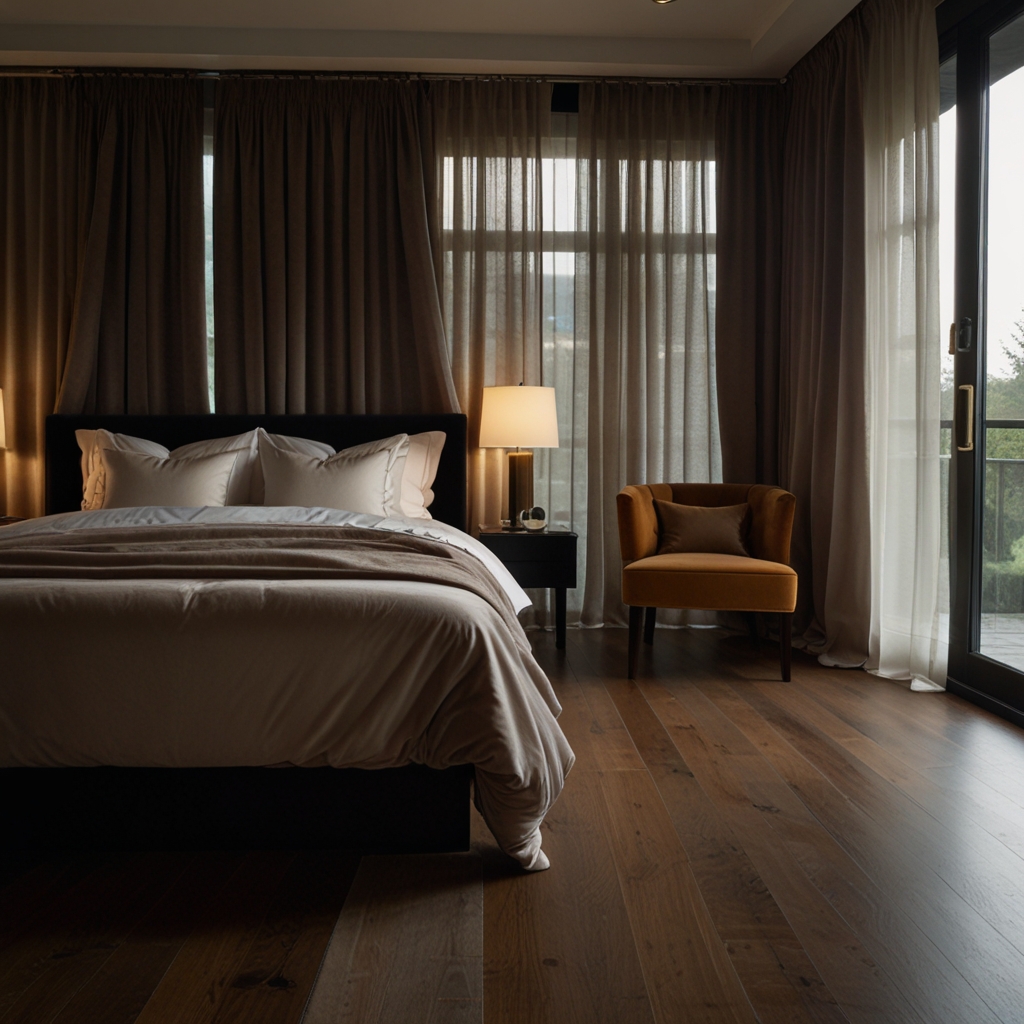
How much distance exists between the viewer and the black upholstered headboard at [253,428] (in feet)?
13.7

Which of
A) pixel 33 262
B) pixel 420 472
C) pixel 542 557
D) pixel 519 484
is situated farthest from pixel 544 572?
pixel 33 262

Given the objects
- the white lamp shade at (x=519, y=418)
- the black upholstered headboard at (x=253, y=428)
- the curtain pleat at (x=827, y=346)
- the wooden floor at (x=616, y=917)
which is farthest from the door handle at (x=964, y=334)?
the black upholstered headboard at (x=253, y=428)

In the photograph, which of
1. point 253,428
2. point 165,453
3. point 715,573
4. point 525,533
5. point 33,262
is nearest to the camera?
point 715,573

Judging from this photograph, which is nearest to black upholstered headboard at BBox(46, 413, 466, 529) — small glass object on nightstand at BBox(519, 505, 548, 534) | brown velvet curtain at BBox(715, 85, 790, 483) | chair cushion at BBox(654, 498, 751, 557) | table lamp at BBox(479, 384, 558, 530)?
table lamp at BBox(479, 384, 558, 530)

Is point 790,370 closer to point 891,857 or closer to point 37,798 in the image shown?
point 891,857

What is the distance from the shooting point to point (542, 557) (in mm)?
4090

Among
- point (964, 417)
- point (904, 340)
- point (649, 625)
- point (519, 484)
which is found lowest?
point (649, 625)

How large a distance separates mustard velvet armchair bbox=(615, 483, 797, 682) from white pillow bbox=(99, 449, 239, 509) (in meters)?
1.74

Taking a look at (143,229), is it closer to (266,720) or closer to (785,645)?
(266,720)

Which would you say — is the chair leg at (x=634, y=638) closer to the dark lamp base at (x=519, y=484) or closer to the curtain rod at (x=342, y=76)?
the dark lamp base at (x=519, y=484)

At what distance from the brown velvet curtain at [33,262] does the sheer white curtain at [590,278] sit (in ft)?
6.03

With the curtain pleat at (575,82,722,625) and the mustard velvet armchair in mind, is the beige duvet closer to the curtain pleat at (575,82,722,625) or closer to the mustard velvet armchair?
the mustard velvet armchair

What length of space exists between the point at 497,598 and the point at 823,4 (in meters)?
3.05

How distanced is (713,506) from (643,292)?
1.20 m
